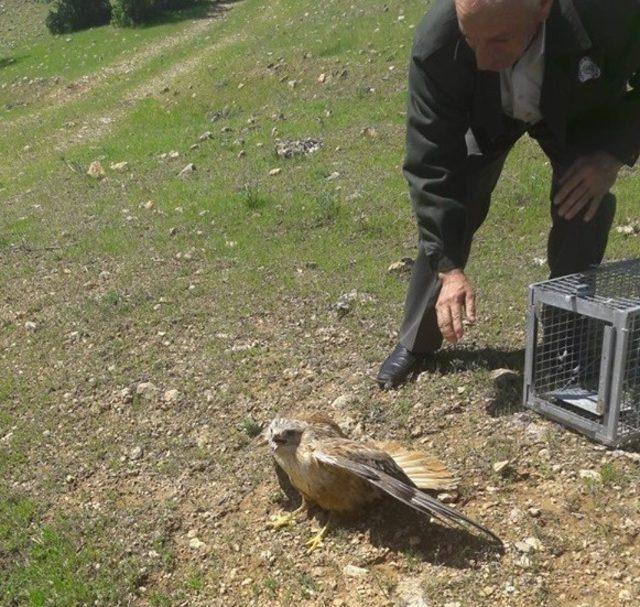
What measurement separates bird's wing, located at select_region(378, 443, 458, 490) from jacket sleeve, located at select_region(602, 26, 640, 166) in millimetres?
1703

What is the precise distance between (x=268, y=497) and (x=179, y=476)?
2.10ft

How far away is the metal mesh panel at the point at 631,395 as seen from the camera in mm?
3686

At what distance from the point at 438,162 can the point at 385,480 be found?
1.56 m

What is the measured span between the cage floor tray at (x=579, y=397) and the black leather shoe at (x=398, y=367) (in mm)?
932

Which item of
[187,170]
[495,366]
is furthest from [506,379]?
[187,170]

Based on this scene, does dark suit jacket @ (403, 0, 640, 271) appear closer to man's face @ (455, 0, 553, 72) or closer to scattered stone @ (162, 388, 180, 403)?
man's face @ (455, 0, 553, 72)

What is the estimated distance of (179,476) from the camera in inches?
173

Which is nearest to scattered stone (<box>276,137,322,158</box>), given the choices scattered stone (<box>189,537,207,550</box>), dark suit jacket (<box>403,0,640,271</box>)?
dark suit jacket (<box>403,0,640,271</box>)

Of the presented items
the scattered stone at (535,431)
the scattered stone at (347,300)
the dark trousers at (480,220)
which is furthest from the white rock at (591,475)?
the scattered stone at (347,300)

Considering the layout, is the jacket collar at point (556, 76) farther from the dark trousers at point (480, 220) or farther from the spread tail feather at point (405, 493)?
the spread tail feather at point (405, 493)

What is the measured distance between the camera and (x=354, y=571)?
11.1 feet

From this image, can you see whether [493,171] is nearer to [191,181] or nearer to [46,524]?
[46,524]

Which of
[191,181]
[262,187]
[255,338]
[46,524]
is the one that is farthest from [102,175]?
[46,524]

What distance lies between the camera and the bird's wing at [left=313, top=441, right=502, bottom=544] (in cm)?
325
